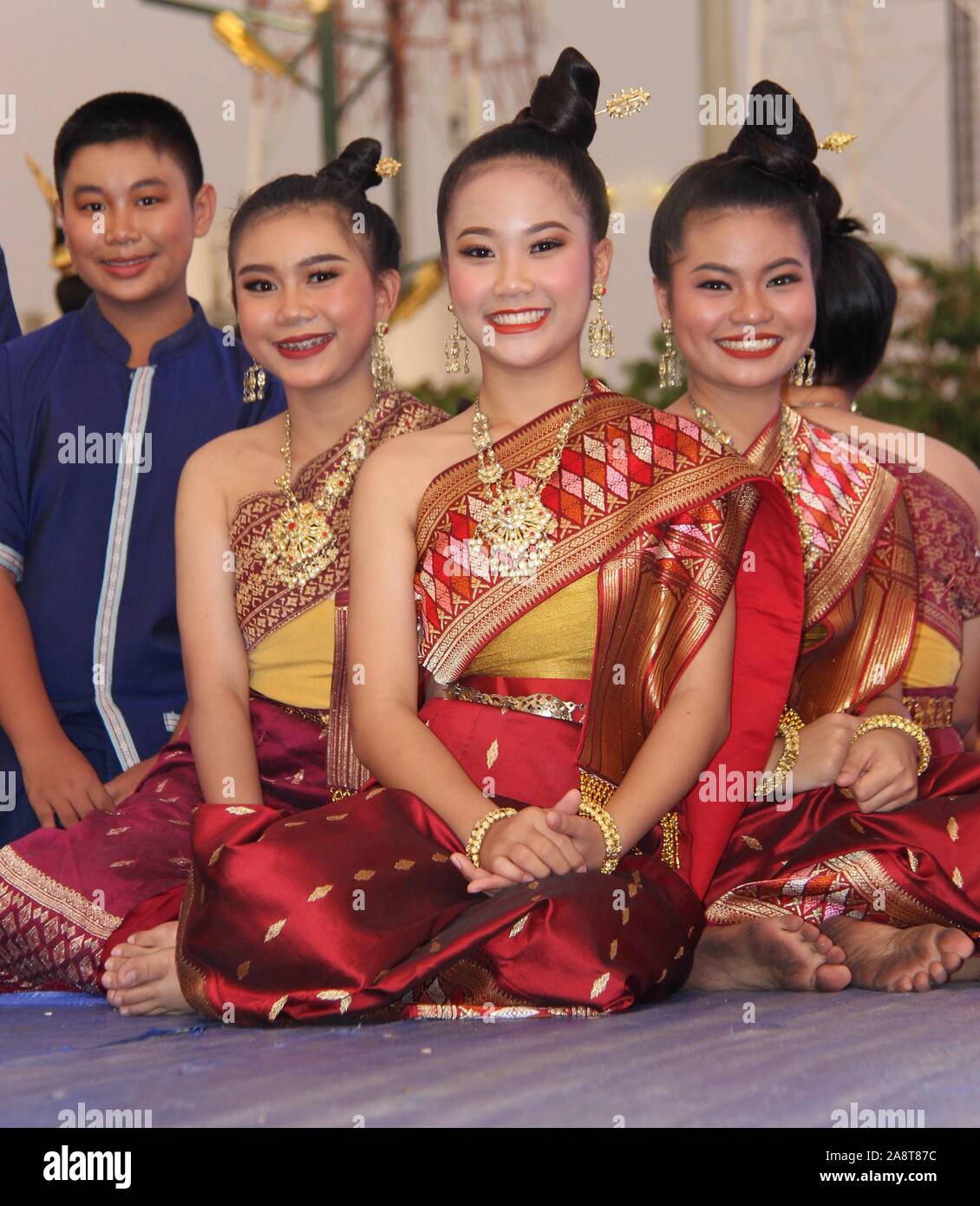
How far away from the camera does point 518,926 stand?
221cm

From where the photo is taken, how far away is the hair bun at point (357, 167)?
10.0 ft

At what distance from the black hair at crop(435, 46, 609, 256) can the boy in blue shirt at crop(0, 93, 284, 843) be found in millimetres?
918

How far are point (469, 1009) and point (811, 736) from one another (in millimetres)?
803

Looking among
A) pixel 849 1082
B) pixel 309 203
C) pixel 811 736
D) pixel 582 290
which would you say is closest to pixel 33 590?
pixel 309 203

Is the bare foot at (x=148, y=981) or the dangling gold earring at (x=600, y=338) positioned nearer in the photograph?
the bare foot at (x=148, y=981)

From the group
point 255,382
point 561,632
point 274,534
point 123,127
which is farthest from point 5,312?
point 561,632

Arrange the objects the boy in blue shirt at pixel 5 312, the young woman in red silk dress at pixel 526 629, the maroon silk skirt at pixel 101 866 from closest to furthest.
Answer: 1. the young woman in red silk dress at pixel 526 629
2. the maroon silk skirt at pixel 101 866
3. the boy in blue shirt at pixel 5 312

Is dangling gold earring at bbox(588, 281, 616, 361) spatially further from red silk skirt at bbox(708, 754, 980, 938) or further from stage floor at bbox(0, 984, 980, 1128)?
stage floor at bbox(0, 984, 980, 1128)

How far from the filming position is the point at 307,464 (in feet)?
9.81

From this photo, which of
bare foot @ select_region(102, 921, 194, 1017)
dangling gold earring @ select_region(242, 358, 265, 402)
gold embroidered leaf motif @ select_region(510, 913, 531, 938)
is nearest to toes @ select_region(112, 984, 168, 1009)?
bare foot @ select_region(102, 921, 194, 1017)

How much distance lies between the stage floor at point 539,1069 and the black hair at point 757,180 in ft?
4.44

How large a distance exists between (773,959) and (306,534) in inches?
43.2

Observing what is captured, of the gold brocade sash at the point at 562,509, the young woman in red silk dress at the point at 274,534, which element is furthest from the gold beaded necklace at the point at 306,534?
the gold brocade sash at the point at 562,509

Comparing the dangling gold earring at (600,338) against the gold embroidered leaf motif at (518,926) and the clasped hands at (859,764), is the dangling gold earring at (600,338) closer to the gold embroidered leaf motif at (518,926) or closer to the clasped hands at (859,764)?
the clasped hands at (859,764)
